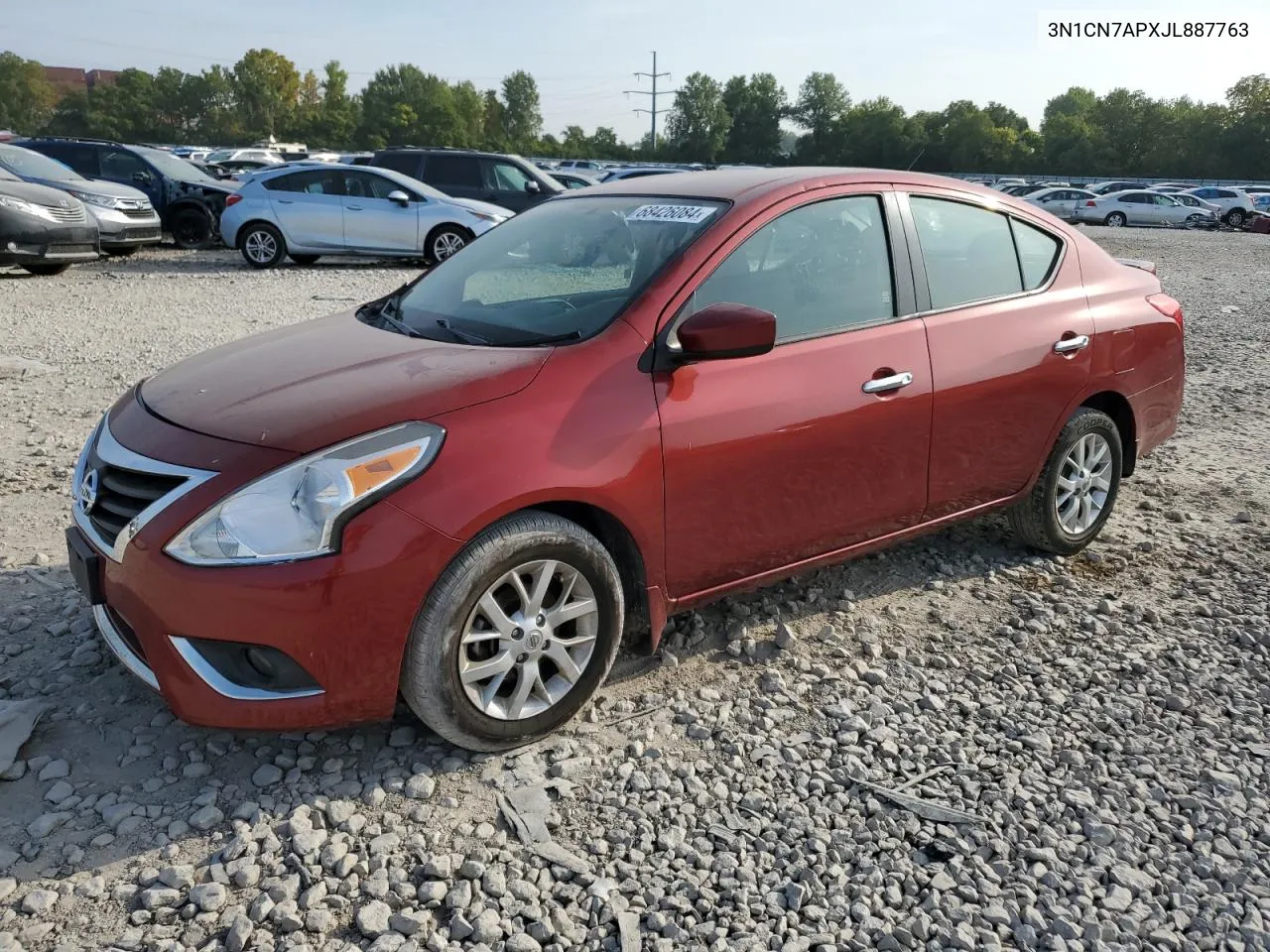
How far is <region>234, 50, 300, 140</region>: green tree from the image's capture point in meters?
109

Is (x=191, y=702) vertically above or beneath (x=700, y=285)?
beneath

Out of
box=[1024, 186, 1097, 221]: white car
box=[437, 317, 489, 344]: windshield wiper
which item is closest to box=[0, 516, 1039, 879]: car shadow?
box=[437, 317, 489, 344]: windshield wiper

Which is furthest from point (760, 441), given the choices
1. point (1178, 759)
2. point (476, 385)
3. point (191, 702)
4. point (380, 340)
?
point (191, 702)

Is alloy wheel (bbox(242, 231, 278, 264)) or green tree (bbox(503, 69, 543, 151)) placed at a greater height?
green tree (bbox(503, 69, 543, 151))

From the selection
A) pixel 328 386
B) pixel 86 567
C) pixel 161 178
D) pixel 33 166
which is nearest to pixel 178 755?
pixel 86 567

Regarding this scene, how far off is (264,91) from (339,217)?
107 meters

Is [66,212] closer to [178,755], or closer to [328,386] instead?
[328,386]

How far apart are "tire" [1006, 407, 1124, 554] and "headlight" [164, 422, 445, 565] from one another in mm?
2972

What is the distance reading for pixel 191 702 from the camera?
2.81 m

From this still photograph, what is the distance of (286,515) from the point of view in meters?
2.73

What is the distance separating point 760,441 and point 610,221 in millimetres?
1081

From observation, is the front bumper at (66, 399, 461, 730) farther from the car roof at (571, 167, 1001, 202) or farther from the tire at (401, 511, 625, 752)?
the car roof at (571, 167, 1001, 202)

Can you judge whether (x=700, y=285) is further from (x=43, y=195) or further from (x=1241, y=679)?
(x=43, y=195)

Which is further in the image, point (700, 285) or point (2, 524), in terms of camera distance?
point (2, 524)
